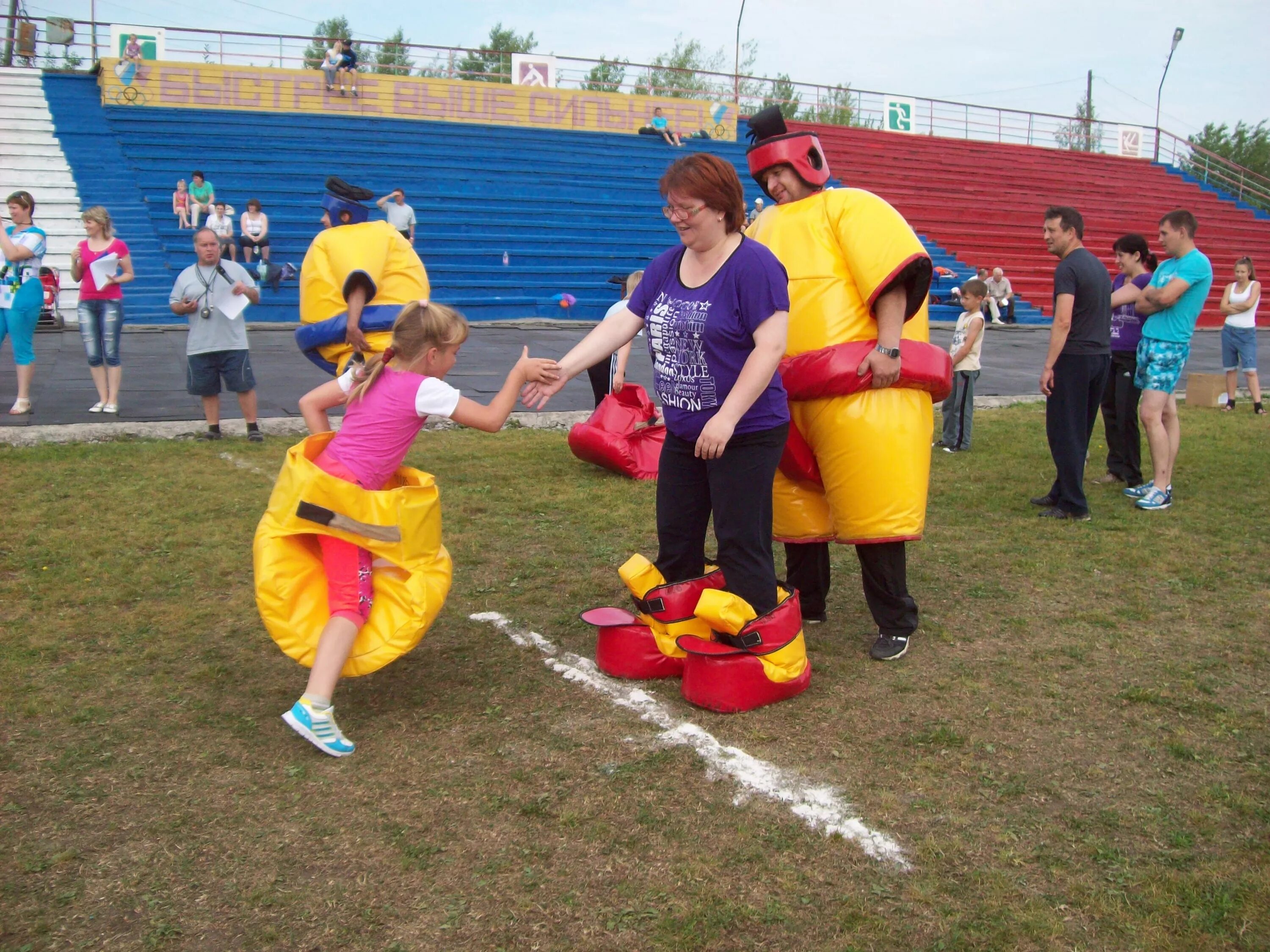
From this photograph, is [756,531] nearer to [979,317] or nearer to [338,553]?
[338,553]

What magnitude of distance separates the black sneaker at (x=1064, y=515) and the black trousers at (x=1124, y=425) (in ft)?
3.94

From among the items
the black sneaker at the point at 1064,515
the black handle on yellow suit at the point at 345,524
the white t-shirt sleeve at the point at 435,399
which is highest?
the white t-shirt sleeve at the point at 435,399

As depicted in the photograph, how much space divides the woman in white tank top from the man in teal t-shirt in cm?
463

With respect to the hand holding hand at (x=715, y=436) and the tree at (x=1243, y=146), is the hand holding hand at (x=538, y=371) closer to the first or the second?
the hand holding hand at (x=715, y=436)

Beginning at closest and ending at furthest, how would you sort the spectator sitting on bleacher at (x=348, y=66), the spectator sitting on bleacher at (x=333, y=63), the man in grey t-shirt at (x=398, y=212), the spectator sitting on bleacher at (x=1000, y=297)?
the man in grey t-shirt at (x=398, y=212) < the spectator sitting on bleacher at (x=1000, y=297) < the spectator sitting on bleacher at (x=333, y=63) < the spectator sitting on bleacher at (x=348, y=66)

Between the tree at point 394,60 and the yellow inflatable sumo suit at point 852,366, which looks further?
the tree at point 394,60

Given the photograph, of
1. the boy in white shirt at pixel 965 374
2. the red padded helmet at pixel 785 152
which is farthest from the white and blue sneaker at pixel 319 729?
the boy in white shirt at pixel 965 374

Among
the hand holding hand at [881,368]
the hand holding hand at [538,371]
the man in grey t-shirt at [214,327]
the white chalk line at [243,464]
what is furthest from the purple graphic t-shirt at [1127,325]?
the man in grey t-shirt at [214,327]

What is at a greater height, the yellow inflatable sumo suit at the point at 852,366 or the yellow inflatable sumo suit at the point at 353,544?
the yellow inflatable sumo suit at the point at 852,366

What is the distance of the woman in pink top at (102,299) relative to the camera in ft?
30.0

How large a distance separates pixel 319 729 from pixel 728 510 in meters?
1.54

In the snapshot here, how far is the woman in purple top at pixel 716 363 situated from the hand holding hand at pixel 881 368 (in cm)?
40

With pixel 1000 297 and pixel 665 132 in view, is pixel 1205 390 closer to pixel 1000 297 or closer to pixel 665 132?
pixel 1000 297

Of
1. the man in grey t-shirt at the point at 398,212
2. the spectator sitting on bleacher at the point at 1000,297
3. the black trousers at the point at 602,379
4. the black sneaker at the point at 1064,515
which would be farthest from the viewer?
the spectator sitting on bleacher at the point at 1000,297
